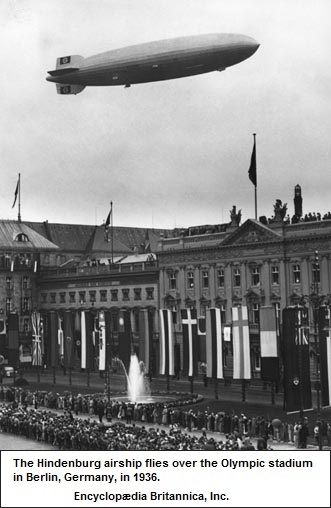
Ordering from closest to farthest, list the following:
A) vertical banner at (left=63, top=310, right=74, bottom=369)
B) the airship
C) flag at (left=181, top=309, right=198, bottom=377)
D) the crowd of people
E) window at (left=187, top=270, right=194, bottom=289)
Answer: the crowd of people
the airship
flag at (left=181, top=309, right=198, bottom=377)
vertical banner at (left=63, top=310, right=74, bottom=369)
window at (left=187, top=270, right=194, bottom=289)

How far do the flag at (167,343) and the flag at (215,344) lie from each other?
4.44 meters

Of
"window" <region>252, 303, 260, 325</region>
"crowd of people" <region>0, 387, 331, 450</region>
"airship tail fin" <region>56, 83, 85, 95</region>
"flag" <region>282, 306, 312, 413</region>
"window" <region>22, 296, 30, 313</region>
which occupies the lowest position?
"crowd of people" <region>0, 387, 331, 450</region>

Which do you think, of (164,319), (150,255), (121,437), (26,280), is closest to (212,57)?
(164,319)

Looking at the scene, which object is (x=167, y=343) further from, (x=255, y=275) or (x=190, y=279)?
(x=190, y=279)

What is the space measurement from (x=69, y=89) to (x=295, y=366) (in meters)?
28.5

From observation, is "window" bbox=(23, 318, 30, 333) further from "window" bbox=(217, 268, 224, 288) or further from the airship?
the airship

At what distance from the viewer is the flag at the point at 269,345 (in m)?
50.2

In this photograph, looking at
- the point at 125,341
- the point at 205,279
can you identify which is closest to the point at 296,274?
the point at 205,279

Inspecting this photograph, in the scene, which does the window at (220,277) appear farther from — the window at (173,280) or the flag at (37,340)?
the flag at (37,340)

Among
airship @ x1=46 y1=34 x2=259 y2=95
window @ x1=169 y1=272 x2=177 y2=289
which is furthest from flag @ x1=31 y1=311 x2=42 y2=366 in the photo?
airship @ x1=46 y1=34 x2=259 y2=95

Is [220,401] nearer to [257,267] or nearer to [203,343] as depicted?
[203,343]

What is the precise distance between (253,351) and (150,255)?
2596cm

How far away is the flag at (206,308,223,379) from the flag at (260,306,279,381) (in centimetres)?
554

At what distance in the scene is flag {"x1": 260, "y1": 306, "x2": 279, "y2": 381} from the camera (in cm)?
5019
